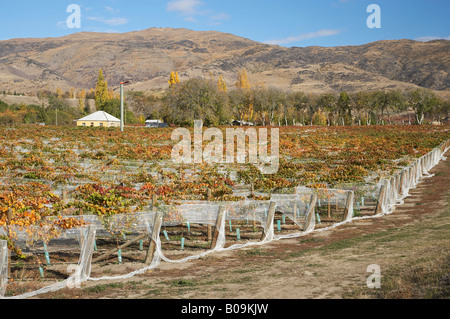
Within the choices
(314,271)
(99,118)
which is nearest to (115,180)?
(314,271)

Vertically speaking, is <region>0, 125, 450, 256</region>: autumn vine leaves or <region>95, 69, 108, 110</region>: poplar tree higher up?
<region>95, 69, 108, 110</region>: poplar tree

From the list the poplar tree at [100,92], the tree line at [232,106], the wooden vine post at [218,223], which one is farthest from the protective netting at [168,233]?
the poplar tree at [100,92]

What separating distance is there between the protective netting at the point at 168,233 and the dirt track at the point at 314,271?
44cm

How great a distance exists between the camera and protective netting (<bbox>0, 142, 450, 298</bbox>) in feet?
32.3

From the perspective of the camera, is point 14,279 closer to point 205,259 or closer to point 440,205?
point 205,259

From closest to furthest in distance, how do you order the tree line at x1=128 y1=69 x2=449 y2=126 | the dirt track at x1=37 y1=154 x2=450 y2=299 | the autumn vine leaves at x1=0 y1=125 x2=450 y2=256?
the dirt track at x1=37 y1=154 x2=450 y2=299 < the autumn vine leaves at x1=0 y1=125 x2=450 y2=256 < the tree line at x1=128 y1=69 x2=449 y2=126

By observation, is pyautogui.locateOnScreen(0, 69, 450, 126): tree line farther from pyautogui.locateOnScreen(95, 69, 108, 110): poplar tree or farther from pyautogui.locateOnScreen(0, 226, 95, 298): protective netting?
pyautogui.locateOnScreen(0, 226, 95, 298): protective netting

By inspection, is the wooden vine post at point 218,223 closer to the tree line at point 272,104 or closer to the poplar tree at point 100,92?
the tree line at point 272,104

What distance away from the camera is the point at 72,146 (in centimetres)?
3806

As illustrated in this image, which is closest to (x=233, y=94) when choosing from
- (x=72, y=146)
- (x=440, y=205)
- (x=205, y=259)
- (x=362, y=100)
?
(x=362, y=100)

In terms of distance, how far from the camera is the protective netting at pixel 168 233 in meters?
9.86

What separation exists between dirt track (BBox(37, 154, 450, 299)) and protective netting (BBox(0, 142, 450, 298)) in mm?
444

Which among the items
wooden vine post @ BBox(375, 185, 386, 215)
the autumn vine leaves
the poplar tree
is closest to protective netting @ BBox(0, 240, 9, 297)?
the autumn vine leaves

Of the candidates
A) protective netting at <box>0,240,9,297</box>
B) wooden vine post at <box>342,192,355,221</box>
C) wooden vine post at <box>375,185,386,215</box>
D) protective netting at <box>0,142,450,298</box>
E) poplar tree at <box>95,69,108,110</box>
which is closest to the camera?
protective netting at <box>0,240,9,297</box>
